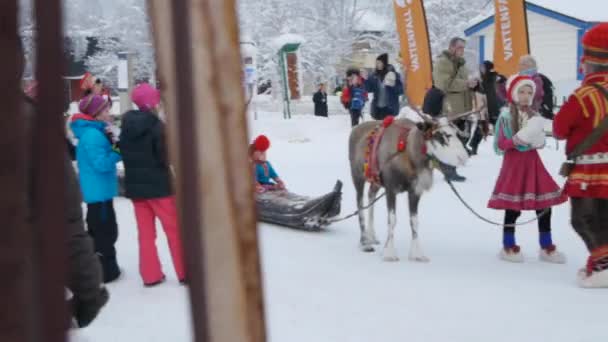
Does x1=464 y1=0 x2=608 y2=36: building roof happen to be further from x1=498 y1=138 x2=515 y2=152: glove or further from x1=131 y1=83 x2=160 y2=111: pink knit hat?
x1=131 y1=83 x2=160 y2=111: pink knit hat

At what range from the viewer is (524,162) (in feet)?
19.2

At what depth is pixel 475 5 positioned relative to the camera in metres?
39.0

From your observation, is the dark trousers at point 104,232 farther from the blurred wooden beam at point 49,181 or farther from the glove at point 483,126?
the glove at point 483,126

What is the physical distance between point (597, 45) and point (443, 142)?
142 cm

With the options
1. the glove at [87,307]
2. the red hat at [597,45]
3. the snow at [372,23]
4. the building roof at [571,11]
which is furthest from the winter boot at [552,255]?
the snow at [372,23]

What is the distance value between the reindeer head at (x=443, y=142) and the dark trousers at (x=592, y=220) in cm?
100

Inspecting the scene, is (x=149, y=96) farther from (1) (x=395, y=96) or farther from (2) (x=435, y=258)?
(1) (x=395, y=96)

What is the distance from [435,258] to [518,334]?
6.41 feet

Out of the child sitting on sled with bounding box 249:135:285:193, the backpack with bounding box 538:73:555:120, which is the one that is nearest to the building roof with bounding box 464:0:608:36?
the backpack with bounding box 538:73:555:120

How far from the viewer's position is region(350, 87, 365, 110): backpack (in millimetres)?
18141

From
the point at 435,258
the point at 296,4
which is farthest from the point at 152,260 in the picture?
the point at 296,4

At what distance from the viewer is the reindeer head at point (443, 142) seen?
5801mm

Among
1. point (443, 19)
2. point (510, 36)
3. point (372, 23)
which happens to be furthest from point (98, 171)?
point (372, 23)

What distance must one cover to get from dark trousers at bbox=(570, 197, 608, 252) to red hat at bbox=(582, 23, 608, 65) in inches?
37.5
